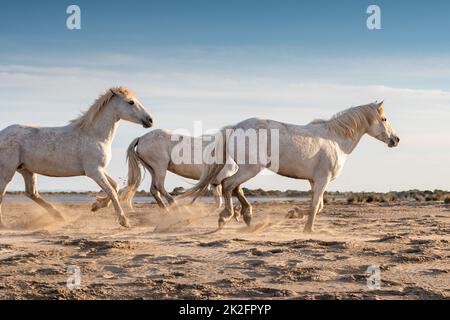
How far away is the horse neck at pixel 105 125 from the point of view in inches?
452

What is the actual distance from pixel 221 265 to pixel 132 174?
6570mm

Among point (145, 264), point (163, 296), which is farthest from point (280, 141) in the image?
point (163, 296)

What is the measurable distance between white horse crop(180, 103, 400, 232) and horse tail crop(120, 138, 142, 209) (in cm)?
265

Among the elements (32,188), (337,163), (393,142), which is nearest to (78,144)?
(32,188)

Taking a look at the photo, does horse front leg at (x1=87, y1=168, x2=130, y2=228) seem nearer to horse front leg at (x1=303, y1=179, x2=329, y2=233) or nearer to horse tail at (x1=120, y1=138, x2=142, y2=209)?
horse tail at (x1=120, y1=138, x2=142, y2=209)

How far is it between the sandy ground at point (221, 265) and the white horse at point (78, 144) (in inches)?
44.3

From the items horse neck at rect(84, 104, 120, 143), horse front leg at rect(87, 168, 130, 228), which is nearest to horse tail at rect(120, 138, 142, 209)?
horse neck at rect(84, 104, 120, 143)

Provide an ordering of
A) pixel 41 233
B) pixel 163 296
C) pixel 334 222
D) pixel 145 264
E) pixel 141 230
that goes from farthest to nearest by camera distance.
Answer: pixel 334 222, pixel 141 230, pixel 41 233, pixel 145 264, pixel 163 296

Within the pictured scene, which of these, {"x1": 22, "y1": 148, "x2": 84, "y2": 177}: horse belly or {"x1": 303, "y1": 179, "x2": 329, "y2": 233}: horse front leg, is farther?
{"x1": 22, "y1": 148, "x2": 84, "y2": 177}: horse belly

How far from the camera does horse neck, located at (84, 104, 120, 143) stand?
1149 cm

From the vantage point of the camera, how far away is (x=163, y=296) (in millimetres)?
6148

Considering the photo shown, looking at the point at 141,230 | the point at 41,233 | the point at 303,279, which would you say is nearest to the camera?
the point at 303,279
